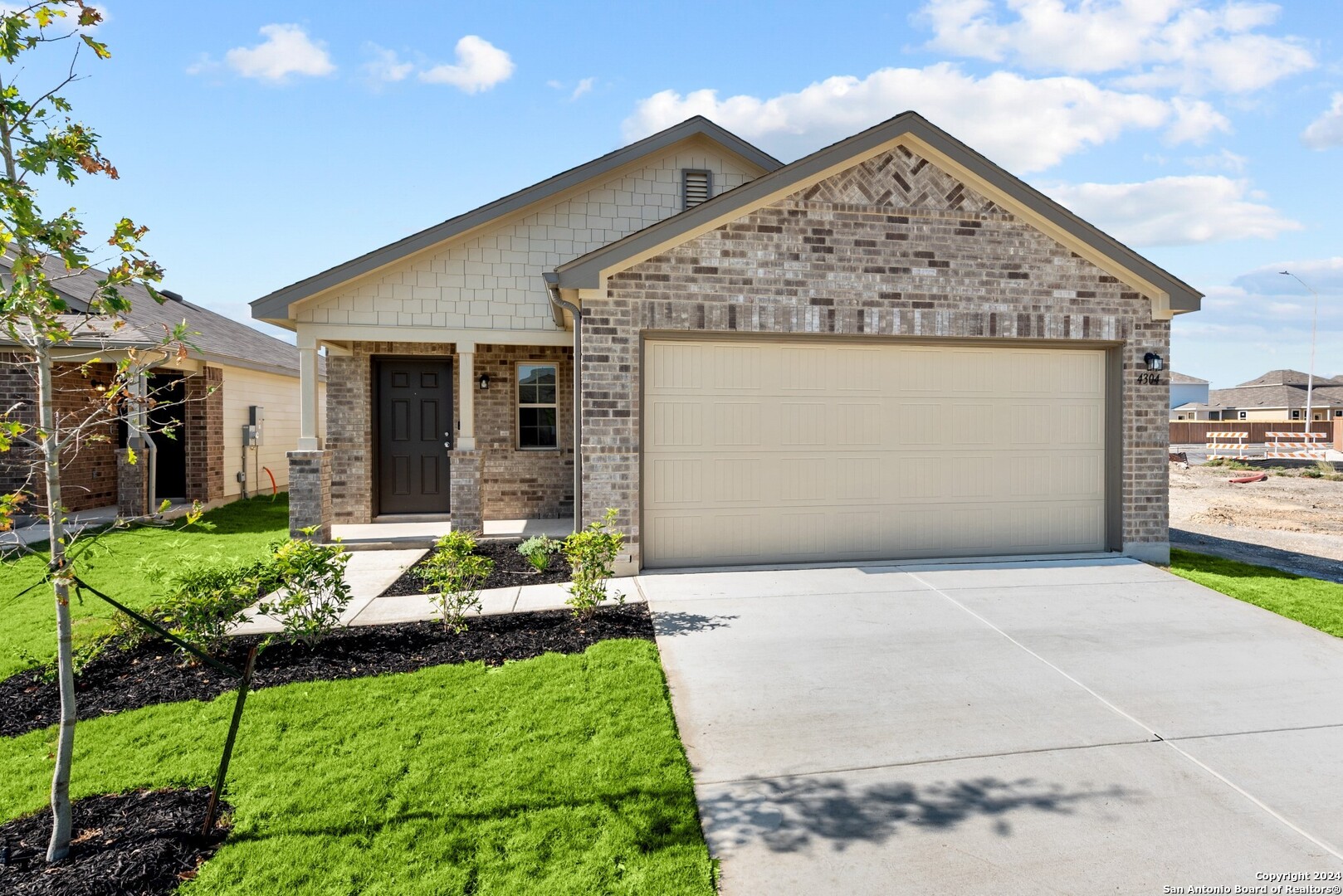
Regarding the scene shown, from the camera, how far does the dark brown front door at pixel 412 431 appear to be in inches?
443

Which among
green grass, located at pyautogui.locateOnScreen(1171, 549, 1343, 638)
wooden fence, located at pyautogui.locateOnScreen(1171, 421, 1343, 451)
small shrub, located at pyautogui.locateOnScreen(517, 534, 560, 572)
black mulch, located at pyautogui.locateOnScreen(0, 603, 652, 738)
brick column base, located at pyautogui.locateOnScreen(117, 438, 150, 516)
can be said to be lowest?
black mulch, located at pyautogui.locateOnScreen(0, 603, 652, 738)

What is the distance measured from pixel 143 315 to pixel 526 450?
26.7 feet

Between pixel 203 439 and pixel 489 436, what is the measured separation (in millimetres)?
5565

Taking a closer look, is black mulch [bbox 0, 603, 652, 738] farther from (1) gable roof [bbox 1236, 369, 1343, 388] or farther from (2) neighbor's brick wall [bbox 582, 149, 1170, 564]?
(1) gable roof [bbox 1236, 369, 1343, 388]

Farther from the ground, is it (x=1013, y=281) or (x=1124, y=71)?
(x=1124, y=71)

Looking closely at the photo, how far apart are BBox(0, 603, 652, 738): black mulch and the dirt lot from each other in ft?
27.9

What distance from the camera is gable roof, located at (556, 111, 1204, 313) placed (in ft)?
24.3

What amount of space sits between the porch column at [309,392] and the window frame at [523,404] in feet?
9.56

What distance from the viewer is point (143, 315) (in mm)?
13305

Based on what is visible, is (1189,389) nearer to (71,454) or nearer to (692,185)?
(692,185)

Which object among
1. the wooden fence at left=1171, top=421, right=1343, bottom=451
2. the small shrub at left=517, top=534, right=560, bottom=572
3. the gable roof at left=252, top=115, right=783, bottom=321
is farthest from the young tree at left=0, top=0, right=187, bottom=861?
the wooden fence at left=1171, top=421, right=1343, bottom=451

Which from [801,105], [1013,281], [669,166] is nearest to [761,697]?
[1013,281]

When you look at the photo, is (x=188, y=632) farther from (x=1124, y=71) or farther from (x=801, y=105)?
(x=801, y=105)

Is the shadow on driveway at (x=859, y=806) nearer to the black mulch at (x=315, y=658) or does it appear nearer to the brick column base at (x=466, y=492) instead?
the black mulch at (x=315, y=658)
